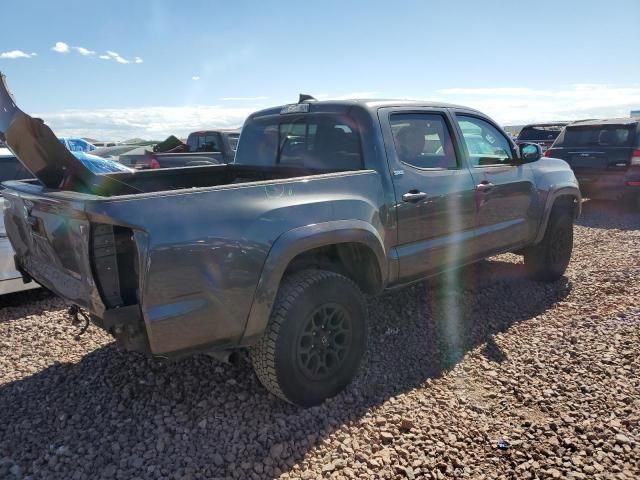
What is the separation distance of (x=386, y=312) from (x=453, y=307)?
25.6 inches

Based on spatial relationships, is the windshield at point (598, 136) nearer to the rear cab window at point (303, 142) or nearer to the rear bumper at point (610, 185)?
the rear bumper at point (610, 185)

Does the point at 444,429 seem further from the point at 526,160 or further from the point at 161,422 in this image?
the point at 526,160

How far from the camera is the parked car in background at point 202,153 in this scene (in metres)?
9.78

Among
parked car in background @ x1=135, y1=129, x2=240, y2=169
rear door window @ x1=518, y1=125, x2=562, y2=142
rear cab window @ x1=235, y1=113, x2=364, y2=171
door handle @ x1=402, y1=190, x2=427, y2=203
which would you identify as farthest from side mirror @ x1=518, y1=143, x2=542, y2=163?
rear door window @ x1=518, y1=125, x2=562, y2=142

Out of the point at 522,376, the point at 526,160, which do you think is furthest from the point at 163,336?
the point at 526,160

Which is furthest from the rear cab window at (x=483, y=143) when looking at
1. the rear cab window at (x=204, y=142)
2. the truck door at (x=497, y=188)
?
the rear cab window at (x=204, y=142)

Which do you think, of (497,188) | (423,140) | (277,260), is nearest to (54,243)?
(277,260)

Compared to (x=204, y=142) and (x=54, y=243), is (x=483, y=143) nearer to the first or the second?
(x=54, y=243)

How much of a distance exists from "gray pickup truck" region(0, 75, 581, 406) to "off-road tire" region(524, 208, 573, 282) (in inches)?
21.0

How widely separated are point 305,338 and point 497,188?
235cm

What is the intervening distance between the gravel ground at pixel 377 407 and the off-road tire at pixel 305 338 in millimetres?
144

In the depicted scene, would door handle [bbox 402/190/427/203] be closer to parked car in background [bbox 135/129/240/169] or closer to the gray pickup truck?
the gray pickup truck

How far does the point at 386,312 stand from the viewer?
14.8 feet

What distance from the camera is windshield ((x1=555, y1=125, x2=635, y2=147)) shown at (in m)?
9.06
